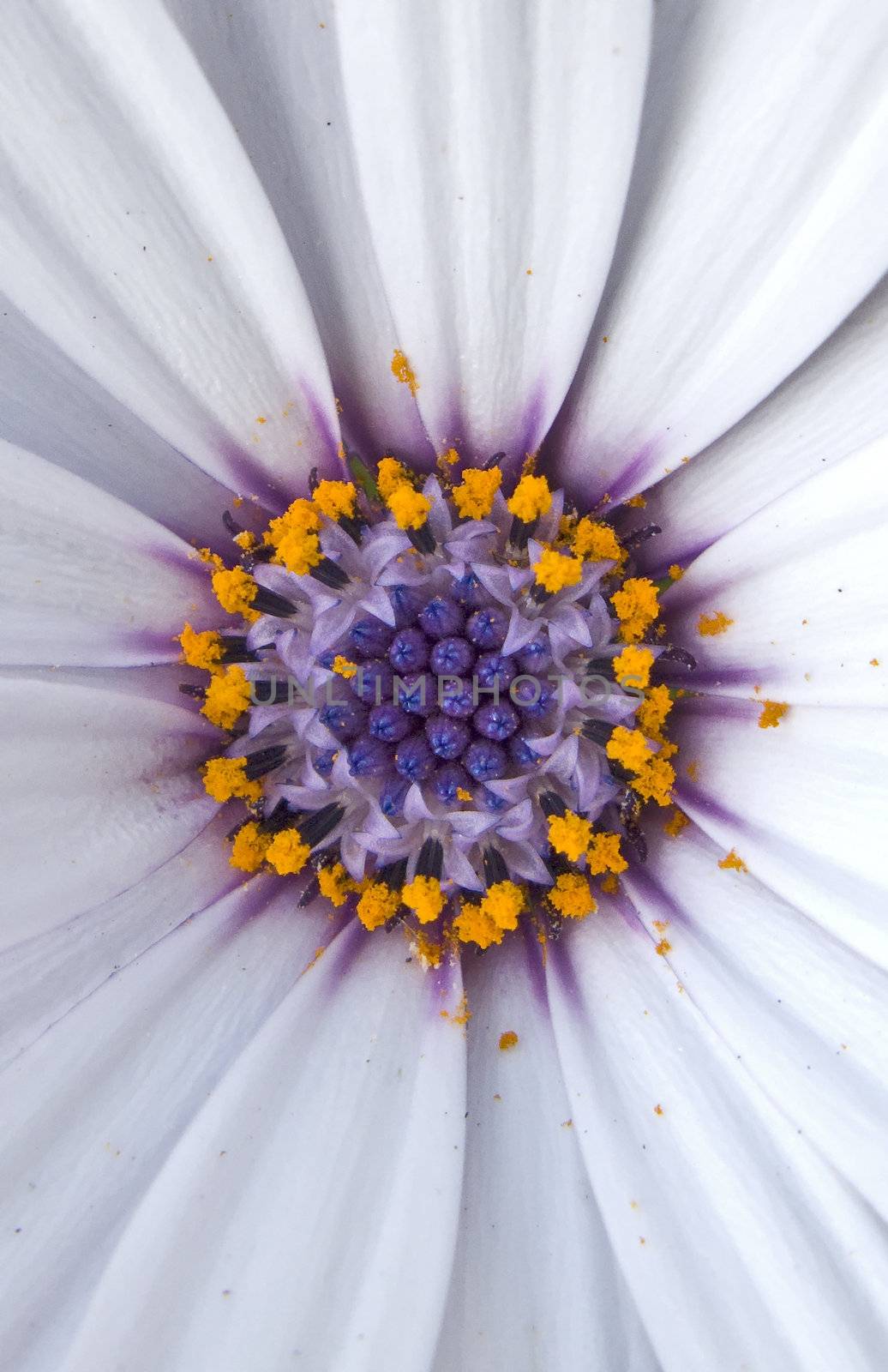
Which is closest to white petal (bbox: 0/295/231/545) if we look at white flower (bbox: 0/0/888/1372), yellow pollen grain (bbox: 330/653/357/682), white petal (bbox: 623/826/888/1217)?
white flower (bbox: 0/0/888/1372)

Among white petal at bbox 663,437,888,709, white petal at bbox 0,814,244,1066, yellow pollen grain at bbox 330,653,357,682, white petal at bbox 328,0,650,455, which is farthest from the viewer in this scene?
yellow pollen grain at bbox 330,653,357,682

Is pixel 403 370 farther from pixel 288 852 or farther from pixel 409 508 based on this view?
pixel 288 852

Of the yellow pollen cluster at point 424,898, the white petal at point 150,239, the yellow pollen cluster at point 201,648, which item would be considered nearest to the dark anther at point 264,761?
the yellow pollen cluster at point 201,648

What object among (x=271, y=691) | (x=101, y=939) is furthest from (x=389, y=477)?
(x=101, y=939)

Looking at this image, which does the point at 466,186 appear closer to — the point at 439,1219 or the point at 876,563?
the point at 876,563

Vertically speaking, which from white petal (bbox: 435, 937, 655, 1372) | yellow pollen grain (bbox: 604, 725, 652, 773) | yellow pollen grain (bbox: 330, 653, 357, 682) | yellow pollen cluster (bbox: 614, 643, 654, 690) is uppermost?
yellow pollen cluster (bbox: 614, 643, 654, 690)

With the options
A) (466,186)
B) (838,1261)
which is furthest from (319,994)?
(466,186)

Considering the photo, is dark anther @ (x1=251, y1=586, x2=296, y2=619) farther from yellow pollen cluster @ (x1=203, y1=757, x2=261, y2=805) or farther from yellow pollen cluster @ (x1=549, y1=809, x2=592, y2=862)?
yellow pollen cluster @ (x1=549, y1=809, x2=592, y2=862)

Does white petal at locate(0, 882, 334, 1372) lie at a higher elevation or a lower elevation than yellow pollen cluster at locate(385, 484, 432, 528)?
lower
